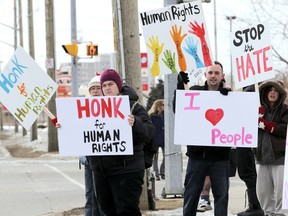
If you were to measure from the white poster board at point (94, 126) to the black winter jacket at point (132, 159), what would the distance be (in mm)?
60

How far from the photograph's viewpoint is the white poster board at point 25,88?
26.7 feet

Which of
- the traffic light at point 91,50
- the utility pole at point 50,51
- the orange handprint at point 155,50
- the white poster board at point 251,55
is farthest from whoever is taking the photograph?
the utility pole at point 50,51

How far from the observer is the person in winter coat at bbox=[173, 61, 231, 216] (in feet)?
25.4

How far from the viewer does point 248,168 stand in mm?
9602

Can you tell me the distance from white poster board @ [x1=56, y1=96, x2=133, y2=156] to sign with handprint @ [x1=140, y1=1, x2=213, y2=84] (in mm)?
2075

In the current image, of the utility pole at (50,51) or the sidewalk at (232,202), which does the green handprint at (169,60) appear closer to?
the sidewalk at (232,202)

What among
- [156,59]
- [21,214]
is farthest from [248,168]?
[21,214]

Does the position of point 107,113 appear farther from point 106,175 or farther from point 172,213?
point 172,213

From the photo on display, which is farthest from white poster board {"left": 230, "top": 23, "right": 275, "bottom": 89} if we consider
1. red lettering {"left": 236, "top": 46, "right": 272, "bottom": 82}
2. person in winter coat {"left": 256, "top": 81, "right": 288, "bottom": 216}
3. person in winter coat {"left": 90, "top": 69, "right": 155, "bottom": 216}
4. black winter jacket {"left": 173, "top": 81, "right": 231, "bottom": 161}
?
person in winter coat {"left": 90, "top": 69, "right": 155, "bottom": 216}

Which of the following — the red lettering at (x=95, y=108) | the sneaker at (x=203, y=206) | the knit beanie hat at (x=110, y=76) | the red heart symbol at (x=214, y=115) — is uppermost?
the knit beanie hat at (x=110, y=76)

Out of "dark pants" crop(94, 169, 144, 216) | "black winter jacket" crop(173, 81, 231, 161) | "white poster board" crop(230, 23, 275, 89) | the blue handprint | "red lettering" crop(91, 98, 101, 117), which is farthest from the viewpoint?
the blue handprint

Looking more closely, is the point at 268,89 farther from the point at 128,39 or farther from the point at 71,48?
the point at 71,48

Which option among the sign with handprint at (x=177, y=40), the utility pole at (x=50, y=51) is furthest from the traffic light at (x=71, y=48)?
the sign with handprint at (x=177, y=40)

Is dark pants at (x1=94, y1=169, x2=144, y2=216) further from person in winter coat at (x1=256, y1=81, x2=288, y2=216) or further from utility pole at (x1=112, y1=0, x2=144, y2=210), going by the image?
utility pole at (x1=112, y1=0, x2=144, y2=210)
